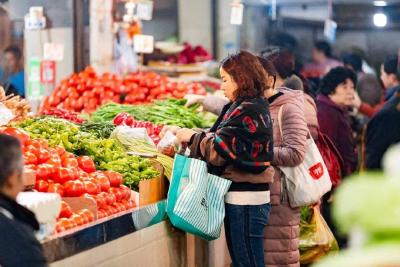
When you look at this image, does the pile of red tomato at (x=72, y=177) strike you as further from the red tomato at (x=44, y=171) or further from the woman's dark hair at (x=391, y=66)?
the woman's dark hair at (x=391, y=66)

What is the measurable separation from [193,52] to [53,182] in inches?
353

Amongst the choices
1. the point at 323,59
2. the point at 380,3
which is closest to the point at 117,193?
the point at 323,59

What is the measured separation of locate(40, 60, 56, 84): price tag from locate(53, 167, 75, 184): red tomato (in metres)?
5.45

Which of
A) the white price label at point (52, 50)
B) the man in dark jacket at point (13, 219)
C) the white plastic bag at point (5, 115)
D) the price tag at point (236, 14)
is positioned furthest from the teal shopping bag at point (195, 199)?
the price tag at point (236, 14)

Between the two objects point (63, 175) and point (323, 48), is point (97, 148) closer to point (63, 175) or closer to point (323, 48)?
point (63, 175)

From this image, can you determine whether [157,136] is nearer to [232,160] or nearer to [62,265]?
[232,160]

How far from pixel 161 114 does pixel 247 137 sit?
9.10ft

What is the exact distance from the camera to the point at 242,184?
575cm

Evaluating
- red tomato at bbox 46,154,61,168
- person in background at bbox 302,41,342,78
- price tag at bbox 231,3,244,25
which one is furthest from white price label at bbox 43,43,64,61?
person in background at bbox 302,41,342,78

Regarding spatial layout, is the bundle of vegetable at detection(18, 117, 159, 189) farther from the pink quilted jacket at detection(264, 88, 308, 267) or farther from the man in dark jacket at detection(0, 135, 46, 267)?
the man in dark jacket at detection(0, 135, 46, 267)

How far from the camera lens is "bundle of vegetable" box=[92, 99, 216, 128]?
8.21 meters

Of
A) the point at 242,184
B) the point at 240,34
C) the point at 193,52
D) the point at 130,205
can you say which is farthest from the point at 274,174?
the point at 240,34

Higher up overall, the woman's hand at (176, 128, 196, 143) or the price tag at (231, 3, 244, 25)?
the price tag at (231, 3, 244, 25)

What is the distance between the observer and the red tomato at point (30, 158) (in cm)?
545
